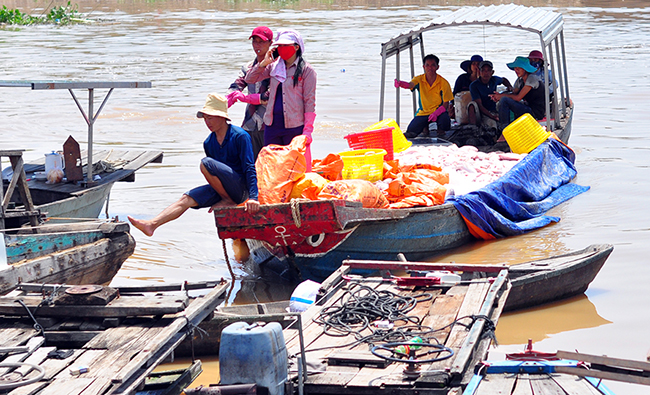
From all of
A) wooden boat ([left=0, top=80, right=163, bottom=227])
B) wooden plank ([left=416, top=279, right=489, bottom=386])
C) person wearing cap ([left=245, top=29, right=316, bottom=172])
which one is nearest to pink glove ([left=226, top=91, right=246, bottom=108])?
person wearing cap ([left=245, top=29, right=316, bottom=172])

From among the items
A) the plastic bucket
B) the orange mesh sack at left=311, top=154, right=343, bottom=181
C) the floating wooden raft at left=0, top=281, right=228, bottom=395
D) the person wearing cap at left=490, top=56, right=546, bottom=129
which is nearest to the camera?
the floating wooden raft at left=0, top=281, right=228, bottom=395

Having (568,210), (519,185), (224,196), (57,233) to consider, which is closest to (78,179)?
(57,233)

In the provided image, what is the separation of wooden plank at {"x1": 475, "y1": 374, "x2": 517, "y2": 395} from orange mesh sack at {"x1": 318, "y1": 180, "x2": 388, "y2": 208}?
2.74 meters

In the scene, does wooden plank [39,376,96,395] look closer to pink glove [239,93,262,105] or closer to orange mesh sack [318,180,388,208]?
orange mesh sack [318,180,388,208]

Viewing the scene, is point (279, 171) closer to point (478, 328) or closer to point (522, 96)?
point (478, 328)

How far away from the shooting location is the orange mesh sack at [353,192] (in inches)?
262

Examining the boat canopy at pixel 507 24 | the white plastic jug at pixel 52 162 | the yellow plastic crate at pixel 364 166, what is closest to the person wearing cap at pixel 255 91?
the yellow plastic crate at pixel 364 166

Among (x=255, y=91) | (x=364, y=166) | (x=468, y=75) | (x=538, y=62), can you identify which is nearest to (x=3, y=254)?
(x=255, y=91)

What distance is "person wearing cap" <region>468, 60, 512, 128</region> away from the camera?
1079 cm

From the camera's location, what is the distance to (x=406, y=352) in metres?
4.42

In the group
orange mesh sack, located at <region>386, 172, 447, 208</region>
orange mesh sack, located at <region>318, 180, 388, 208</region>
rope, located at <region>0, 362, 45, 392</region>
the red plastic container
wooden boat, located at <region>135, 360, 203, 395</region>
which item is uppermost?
the red plastic container

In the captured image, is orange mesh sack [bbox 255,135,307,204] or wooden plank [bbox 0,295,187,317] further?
orange mesh sack [bbox 255,135,307,204]

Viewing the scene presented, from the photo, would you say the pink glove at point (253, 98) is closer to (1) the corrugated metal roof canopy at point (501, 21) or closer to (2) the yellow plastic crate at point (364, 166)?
(2) the yellow plastic crate at point (364, 166)

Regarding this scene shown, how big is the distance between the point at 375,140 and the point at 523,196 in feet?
5.96
